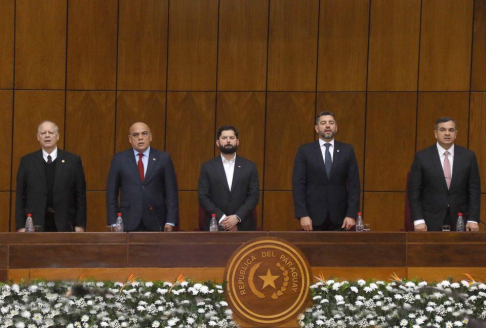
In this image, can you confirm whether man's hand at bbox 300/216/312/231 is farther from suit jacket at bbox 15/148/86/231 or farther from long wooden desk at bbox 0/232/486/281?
suit jacket at bbox 15/148/86/231

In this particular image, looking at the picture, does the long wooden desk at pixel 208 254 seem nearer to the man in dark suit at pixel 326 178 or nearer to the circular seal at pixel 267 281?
the circular seal at pixel 267 281

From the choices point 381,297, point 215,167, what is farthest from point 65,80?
point 381,297

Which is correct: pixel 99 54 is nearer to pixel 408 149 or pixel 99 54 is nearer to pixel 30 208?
pixel 30 208

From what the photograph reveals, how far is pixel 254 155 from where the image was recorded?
679cm

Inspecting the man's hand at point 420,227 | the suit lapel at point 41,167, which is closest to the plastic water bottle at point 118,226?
the suit lapel at point 41,167

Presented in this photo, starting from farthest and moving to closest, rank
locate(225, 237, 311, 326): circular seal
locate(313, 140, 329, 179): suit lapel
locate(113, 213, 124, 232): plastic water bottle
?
locate(313, 140, 329, 179): suit lapel < locate(113, 213, 124, 232): plastic water bottle < locate(225, 237, 311, 326): circular seal

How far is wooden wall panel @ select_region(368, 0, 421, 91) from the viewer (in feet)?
21.9

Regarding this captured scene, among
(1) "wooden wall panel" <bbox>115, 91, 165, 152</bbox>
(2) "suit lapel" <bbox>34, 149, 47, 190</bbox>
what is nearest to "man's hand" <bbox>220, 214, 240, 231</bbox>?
(2) "suit lapel" <bbox>34, 149, 47, 190</bbox>

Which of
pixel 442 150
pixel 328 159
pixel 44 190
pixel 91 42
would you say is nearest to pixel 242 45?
pixel 91 42

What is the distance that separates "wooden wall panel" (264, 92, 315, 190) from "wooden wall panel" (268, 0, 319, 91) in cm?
12

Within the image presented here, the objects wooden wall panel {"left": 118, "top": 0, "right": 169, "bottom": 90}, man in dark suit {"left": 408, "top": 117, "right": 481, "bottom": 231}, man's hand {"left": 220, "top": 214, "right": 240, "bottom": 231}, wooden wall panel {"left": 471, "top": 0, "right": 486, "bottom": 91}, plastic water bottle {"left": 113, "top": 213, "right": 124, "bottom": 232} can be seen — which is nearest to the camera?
plastic water bottle {"left": 113, "top": 213, "right": 124, "bottom": 232}

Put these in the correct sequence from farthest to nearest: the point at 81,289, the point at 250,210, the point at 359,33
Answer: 1. the point at 359,33
2. the point at 250,210
3. the point at 81,289

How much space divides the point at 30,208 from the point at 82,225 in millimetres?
377

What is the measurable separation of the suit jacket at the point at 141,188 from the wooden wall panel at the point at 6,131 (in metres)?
2.02
